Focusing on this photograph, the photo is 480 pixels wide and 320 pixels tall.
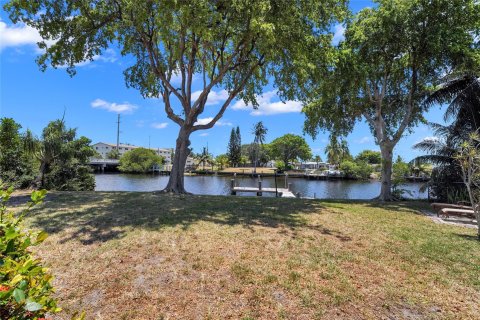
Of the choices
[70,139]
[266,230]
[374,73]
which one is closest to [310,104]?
[374,73]

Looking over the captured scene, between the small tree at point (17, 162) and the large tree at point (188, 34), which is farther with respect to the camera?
the small tree at point (17, 162)

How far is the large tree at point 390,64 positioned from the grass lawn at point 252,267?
7847 mm

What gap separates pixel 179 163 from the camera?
457 inches

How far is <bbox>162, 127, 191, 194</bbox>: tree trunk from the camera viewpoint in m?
11.6

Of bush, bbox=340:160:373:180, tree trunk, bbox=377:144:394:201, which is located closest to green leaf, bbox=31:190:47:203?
tree trunk, bbox=377:144:394:201

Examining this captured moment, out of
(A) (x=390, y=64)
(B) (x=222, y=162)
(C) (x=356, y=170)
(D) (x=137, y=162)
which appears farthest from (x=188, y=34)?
(B) (x=222, y=162)

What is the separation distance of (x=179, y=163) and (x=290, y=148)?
222ft

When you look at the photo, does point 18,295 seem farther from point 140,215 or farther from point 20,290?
point 140,215

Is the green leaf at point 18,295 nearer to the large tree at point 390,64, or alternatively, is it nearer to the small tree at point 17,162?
the large tree at point 390,64

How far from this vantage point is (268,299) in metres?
3.54

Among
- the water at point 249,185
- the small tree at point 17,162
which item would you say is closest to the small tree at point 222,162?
the water at point 249,185

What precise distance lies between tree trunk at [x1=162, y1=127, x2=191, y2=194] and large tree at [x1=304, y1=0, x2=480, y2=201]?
6058mm

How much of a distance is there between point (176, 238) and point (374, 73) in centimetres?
1197

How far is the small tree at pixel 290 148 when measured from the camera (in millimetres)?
76500
